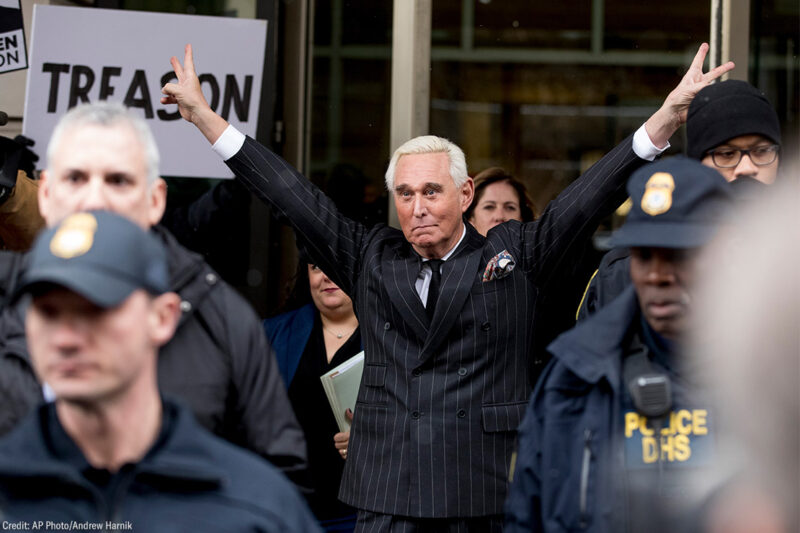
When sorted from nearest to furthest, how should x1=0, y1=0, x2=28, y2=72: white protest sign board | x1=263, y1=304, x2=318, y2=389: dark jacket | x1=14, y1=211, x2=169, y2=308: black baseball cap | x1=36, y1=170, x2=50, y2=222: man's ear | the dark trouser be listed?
x1=14, y1=211, x2=169, y2=308: black baseball cap
x1=36, y1=170, x2=50, y2=222: man's ear
the dark trouser
x1=263, y1=304, x2=318, y2=389: dark jacket
x1=0, y1=0, x2=28, y2=72: white protest sign board

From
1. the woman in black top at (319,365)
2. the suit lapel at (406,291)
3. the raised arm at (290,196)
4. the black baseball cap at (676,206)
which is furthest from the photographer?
the woman in black top at (319,365)

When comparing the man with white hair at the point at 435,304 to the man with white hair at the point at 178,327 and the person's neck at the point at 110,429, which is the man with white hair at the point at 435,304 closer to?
the man with white hair at the point at 178,327

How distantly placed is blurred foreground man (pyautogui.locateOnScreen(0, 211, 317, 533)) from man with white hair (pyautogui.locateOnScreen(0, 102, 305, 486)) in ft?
1.45

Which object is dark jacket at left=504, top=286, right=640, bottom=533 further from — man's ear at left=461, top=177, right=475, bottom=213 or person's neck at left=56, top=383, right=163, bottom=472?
man's ear at left=461, top=177, right=475, bottom=213

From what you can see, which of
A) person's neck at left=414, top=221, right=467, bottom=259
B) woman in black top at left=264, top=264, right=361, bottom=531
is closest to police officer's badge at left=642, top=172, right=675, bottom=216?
person's neck at left=414, top=221, right=467, bottom=259

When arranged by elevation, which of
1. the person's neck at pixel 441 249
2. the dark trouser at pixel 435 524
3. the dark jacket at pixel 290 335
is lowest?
the dark trouser at pixel 435 524

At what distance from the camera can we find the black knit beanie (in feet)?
10.7

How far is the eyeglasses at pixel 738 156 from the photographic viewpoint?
328 cm

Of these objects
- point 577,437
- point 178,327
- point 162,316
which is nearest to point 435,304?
point 577,437

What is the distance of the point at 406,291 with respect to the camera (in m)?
3.71

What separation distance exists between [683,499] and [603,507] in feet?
0.60

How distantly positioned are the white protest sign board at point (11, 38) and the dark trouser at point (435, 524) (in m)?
2.58

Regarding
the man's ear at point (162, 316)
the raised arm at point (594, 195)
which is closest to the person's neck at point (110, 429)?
the man's ear at point (162, 316)

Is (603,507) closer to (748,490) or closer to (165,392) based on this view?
(748,490)
